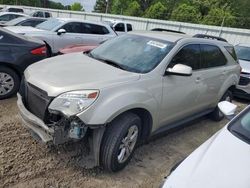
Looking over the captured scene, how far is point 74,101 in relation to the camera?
310 centimetres

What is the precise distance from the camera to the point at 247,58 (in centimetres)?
897

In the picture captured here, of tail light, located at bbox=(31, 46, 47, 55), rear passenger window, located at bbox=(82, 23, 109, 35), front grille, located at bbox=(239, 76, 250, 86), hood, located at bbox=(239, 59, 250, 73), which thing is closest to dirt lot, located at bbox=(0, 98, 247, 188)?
tail light, located at bbox=(31, 46, 47, 55)

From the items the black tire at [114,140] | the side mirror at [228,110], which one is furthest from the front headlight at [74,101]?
the side mirror at [228,110]

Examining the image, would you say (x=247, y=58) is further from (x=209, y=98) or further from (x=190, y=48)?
(x=190, y=48)

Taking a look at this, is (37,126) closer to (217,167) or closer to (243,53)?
(217,167)

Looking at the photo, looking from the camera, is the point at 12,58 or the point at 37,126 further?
the point at 12,58

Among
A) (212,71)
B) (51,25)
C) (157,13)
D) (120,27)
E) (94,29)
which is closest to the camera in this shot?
(212,71)

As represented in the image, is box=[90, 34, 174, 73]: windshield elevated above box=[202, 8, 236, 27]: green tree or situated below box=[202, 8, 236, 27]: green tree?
above

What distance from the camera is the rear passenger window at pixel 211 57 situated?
484 cm

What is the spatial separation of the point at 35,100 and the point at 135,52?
1.57m

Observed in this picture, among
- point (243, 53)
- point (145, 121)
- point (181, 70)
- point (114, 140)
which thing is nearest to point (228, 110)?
point (181, 70)

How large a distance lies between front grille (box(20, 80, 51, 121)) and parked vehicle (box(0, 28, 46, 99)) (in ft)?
5.72

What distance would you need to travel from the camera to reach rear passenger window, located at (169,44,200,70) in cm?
414

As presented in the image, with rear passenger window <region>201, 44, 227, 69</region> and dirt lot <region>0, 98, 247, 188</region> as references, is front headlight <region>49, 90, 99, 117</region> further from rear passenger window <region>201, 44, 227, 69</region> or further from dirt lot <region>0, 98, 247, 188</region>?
rear passenger window <region>201, 44, 227, 69</region>
